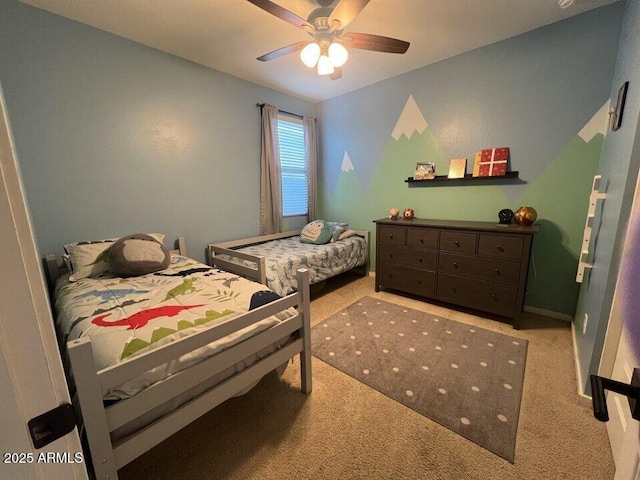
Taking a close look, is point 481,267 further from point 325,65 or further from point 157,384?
point 157,384

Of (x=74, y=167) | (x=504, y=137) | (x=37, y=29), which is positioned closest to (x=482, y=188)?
(x=504, y=137)

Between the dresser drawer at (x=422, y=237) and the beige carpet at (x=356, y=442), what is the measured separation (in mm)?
1319

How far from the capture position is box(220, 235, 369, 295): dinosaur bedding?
2491 mm

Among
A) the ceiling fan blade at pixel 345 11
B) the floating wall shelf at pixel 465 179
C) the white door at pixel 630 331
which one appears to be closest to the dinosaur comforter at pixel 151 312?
the white door at pixel 630 331

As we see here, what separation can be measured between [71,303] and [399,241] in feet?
8.95

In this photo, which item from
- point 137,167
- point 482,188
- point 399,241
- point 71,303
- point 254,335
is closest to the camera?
point 254,335

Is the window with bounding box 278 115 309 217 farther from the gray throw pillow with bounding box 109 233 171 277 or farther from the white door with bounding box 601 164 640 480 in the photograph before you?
the white door with bounding box 601 164 640 480

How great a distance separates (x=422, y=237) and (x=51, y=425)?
2.77 metres

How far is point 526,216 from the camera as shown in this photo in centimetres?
230

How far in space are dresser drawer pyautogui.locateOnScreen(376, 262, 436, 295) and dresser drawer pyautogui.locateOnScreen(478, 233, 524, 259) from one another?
0.54 meters

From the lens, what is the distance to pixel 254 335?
4.33 feet

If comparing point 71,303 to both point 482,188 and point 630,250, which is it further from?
point 482,188

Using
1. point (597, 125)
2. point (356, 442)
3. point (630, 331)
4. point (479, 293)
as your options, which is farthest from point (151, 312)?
point (597, 125)

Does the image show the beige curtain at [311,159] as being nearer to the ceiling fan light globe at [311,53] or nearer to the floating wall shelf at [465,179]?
the floating wall shelf at [465,179]
